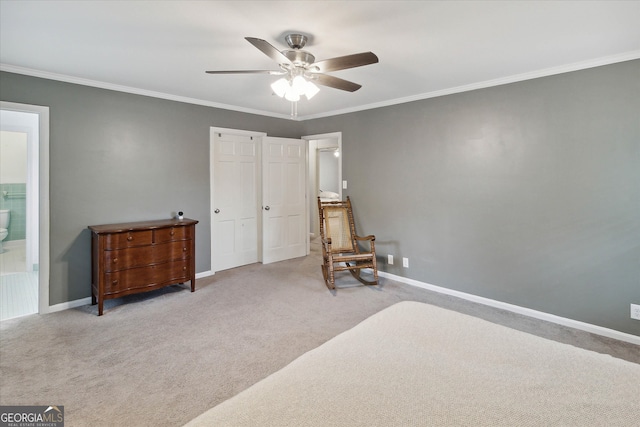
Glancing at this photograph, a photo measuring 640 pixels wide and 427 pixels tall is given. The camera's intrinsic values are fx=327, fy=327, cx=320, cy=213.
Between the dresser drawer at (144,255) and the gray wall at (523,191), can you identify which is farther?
the dresser drawer at (144,255)

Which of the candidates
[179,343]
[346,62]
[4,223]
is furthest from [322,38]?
[4,223]

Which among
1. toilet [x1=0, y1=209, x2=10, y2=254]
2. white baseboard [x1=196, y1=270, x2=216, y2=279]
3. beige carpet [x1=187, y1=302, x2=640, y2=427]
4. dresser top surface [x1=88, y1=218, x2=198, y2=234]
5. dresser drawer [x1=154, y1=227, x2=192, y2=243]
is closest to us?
beige carpet [x1=187, y1=302, x2=640, y2=427]

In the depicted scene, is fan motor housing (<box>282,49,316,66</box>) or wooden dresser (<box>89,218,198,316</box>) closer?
fan motor housing (<box>282,49,316,66</box>)

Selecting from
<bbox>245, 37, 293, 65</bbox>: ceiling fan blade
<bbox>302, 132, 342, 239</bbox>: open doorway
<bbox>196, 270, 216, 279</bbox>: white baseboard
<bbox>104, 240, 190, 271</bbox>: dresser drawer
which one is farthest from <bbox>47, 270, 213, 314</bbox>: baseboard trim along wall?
<bbox>302, 132, 342, 239</bbox>: open doorway

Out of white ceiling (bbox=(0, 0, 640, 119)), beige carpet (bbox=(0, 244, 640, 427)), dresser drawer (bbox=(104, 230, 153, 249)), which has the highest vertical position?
white ceiling (bbox=(0, 0, 640, 119))

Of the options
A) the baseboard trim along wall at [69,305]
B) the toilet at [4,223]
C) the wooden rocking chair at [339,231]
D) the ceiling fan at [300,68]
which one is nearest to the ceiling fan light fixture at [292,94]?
the ceiling fan at [300,68]

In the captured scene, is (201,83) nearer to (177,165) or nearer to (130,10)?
(177,165)

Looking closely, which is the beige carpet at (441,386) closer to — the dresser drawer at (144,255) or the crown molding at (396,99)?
the crown molding at (396,99)

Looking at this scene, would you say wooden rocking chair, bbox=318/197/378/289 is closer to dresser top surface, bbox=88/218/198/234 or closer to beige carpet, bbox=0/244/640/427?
beige carpet, bbox=0/244/640/427

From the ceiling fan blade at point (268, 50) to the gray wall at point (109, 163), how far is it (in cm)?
242

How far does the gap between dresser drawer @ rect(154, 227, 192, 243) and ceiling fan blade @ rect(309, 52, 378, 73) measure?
246cm

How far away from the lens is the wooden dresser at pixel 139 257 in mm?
3258

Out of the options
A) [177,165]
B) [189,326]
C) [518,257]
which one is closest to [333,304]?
[189,326]

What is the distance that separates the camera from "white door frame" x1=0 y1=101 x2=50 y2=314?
3.18 m
